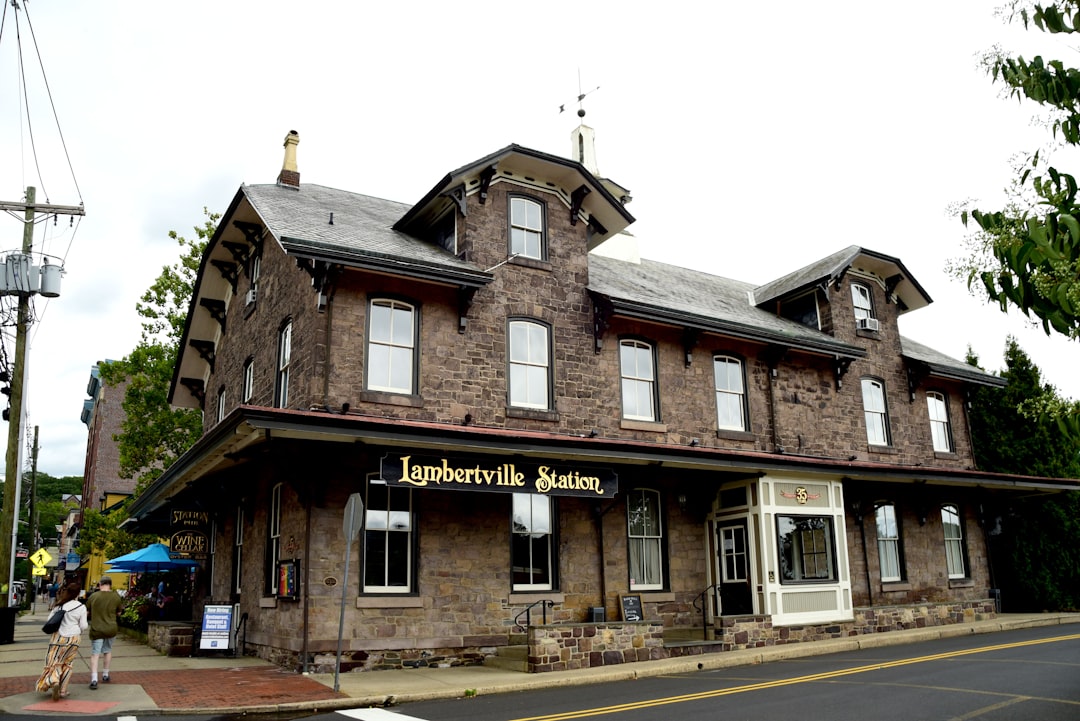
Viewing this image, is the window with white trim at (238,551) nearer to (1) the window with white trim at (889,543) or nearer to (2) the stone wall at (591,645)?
(2) the stone wall at (591,645)

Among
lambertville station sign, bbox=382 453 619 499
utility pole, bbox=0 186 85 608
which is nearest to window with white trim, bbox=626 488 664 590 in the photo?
lambertville station sign, bbox=382 453 619 499

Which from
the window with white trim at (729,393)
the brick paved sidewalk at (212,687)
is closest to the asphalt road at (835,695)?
the brick paved sidewalk at (212,687)

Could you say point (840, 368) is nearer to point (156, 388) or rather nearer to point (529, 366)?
Answer: point (529, 366)

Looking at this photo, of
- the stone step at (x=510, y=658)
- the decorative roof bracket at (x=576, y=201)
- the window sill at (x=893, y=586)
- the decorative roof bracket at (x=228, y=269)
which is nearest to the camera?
the stone step at (x=510, y=658)

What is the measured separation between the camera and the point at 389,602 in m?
13.8

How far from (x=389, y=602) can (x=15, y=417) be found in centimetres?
1181

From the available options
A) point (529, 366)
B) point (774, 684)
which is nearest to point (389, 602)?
point (529, 366)

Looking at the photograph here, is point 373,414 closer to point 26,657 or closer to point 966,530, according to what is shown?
point 26,657

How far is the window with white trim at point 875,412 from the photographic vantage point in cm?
2242

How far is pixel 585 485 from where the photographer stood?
48.6ft

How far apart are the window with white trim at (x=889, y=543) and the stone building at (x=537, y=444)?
0.06 m

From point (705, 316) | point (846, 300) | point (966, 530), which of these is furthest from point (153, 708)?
point (966, 530)

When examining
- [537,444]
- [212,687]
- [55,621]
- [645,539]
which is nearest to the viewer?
[55,621]

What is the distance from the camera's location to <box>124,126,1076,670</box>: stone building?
A: 13883mm
